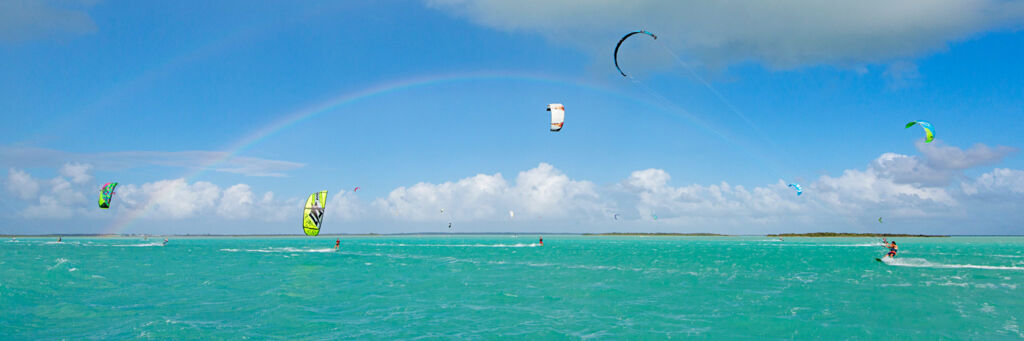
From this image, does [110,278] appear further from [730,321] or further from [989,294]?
[989,294]

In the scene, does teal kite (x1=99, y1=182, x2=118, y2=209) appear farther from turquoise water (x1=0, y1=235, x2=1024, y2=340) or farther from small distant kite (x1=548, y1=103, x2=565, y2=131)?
small distant kite (x1=548, y1=103, x2=565, y2=131)

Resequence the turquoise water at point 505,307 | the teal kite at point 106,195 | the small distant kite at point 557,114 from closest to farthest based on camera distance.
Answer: the turquoise water at point 505,307, the small distant kite at point 557,114, the teal kite at point 106,195

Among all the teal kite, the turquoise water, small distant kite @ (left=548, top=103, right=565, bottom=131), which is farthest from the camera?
the teal kite

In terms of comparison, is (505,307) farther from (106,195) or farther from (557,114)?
(106,195)

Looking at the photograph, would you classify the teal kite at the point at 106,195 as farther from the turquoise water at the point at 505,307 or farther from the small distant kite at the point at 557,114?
the small distant kite at the point at 557,114

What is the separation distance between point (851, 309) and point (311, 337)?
19.8m

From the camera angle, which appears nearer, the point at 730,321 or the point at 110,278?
the point at 730,321

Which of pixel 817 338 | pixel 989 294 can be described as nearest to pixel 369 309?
pixel 817 338

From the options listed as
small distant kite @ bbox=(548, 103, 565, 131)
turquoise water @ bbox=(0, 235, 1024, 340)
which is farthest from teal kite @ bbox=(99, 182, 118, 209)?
small distant kite @ bbox=(548, 103, 565, 131)

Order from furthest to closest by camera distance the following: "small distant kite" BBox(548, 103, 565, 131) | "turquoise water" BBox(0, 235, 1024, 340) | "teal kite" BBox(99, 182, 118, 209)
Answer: "teal kite" BBox(99, 182, 118, 209) → "small distant kite" BBox(548, 103, 565, 131) → "turquoise water" BBox(0, 235, 1024, 340)

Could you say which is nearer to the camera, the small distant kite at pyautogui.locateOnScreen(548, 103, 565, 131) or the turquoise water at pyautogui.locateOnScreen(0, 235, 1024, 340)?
the turquoise water at pyautogui.locateOnScreen(0, 235, 1024, 340)

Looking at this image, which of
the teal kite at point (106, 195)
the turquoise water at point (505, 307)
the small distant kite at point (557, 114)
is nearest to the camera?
the turquoise water at point (505, 307)

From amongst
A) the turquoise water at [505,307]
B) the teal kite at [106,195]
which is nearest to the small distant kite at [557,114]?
the turquoise water at [505,307]

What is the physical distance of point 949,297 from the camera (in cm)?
2425
